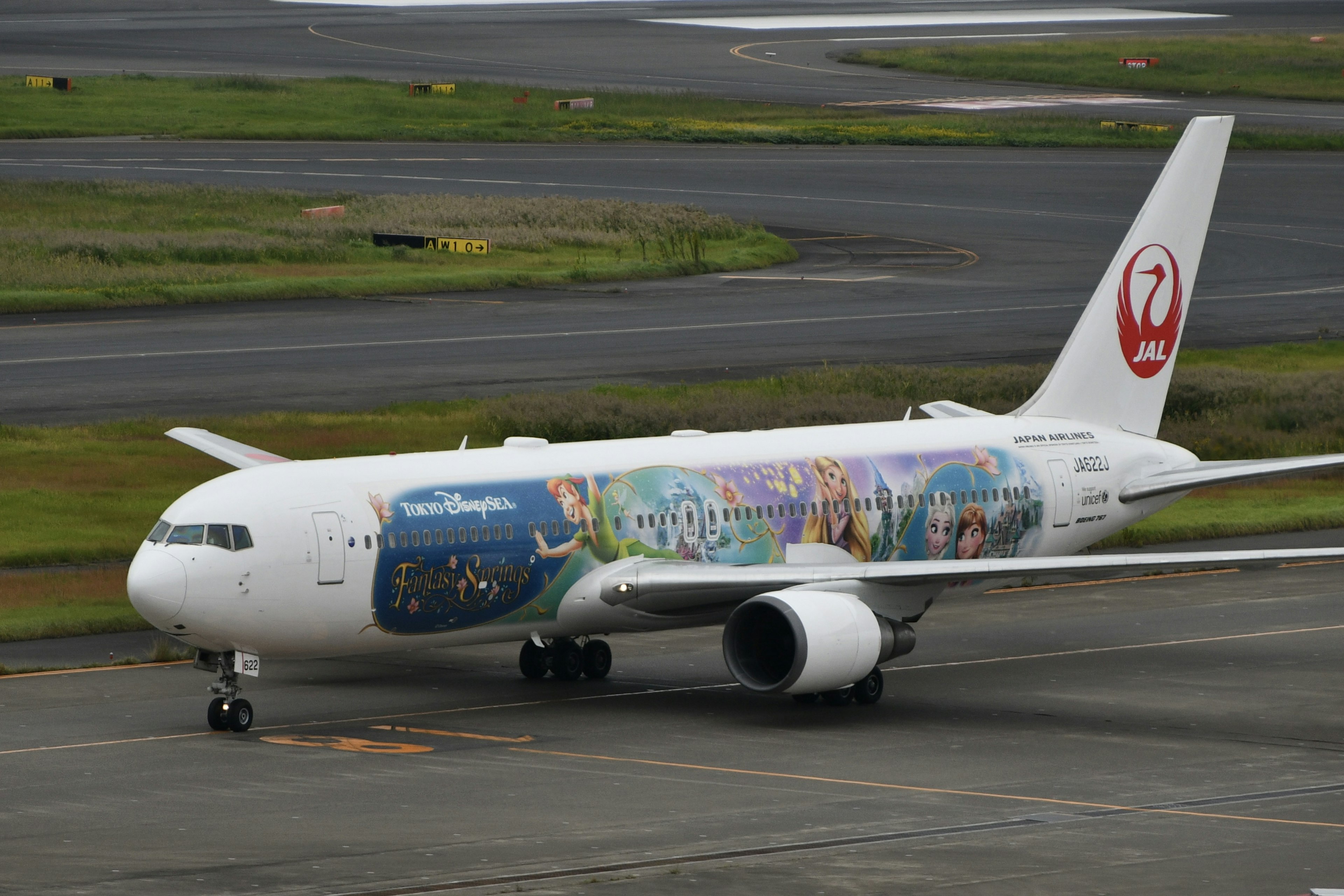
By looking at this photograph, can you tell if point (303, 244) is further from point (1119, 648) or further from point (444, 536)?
point (444, 536)

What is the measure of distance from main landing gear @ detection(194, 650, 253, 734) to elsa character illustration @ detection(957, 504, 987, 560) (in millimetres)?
13376

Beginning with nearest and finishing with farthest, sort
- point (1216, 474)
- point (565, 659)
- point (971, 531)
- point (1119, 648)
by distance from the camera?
point (565, 659)
point (971, 531)
point (1216, 474)
point (1119, 648)

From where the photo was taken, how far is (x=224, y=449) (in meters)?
38.5

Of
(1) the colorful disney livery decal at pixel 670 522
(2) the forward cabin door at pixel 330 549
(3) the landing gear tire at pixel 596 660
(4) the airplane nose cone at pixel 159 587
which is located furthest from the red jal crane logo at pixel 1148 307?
(4) the airplane nose cone at pixel 159 587

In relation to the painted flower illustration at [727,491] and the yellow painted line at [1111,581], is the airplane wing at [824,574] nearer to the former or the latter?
the painted flower illustration at [727,491]

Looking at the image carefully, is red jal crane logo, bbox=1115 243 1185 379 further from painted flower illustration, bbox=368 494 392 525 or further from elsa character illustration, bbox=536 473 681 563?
painted flower illustration, bbox=368 494 392 525

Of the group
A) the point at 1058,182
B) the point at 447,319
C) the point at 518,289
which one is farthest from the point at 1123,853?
the point at 1058,182

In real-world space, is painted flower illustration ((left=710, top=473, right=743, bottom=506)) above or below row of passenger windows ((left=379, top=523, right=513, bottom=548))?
above

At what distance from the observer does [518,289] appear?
281ft

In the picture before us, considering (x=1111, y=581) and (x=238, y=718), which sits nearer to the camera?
(x=238, y=718)

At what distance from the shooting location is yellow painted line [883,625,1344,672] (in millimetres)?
38656

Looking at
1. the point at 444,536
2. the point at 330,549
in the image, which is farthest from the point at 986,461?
the point at 330,549

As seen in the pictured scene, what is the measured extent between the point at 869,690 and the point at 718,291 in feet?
169

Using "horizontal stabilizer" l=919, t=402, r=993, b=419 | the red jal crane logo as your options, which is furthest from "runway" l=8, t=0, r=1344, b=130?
"horizontal stabilizer" l=919, t=402, r=993, b=419
